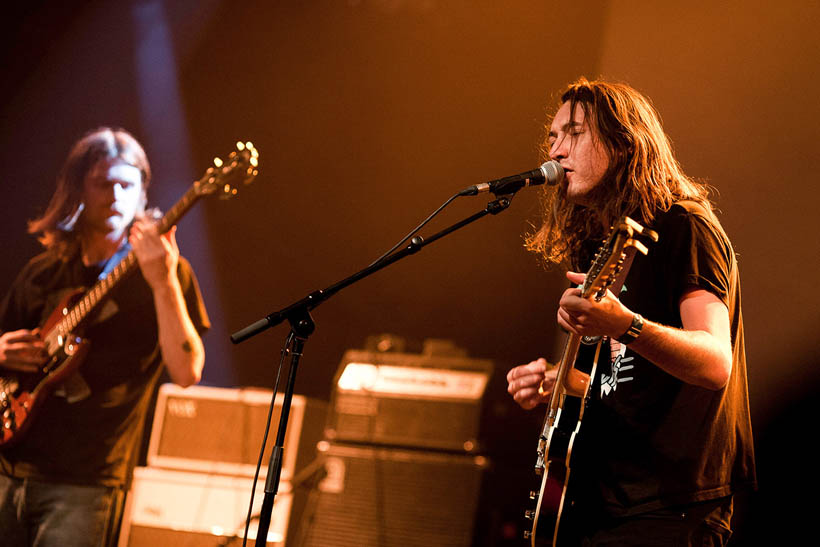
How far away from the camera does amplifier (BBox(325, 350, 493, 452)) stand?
10.3 feet

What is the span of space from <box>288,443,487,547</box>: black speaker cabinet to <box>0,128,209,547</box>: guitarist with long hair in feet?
2.66

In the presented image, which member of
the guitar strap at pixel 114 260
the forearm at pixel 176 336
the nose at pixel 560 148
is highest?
the nose at pixel 560 148

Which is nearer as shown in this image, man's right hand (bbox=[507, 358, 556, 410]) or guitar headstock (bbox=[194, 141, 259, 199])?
man's right hand (bbox=[507, 358, 556, 410])

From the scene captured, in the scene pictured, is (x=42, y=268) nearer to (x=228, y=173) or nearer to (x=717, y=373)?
(x=228, y=173)

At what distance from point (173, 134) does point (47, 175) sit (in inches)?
26.7

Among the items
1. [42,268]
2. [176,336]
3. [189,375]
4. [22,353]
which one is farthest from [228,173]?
[22,353]

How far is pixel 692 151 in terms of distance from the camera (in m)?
2.97

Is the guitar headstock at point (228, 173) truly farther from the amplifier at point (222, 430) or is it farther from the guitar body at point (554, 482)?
the guitar body at point (554, 482)

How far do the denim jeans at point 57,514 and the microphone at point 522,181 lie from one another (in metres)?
2.15

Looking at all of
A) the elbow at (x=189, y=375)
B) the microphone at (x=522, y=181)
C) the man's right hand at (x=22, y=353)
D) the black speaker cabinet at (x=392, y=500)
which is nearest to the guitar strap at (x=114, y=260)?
the man's right hand at (x=22, y=353)

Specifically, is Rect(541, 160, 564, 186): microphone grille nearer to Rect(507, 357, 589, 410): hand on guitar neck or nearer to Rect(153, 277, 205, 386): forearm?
Rect(507, 357, 589, 410): hand on guitar neck

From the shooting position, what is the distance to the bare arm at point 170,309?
3.31m

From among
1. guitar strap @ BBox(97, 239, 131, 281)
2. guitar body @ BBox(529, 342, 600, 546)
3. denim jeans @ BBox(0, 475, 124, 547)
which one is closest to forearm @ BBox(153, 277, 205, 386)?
guitar strap @ BBox(97, 239, 131, 281)

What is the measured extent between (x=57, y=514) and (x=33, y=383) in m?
0.57
